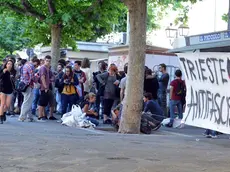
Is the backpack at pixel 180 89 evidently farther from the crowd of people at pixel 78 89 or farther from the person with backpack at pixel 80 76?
the person with backpack at pixel 80 76

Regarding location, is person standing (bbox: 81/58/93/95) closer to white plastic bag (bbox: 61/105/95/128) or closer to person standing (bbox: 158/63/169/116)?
person standing (bbox: 158/63/169/116)

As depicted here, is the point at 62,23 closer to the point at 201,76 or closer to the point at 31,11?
the point at 31,11

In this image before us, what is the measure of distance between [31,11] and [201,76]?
43.4 ft

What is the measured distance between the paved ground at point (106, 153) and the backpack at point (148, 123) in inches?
89.0

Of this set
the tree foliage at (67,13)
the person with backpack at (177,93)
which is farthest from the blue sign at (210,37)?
the tree foliage at (67,13)

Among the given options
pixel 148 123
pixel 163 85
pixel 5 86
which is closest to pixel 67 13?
pixel 163 85

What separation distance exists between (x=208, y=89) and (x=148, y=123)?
437 centimetres

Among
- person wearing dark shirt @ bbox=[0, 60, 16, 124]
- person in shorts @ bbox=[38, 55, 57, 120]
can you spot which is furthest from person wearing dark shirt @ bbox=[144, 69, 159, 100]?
person wearing dark shirt @ bbox=[0, 60, 16, 124]

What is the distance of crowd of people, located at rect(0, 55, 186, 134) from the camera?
16.0m

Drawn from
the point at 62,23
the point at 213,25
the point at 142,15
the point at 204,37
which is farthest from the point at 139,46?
the point at 213,25

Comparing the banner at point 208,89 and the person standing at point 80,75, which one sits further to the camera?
the person standing at point 80,75

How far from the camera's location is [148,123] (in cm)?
1559

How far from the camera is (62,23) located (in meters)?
23.0

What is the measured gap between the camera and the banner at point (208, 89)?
35.6ft
